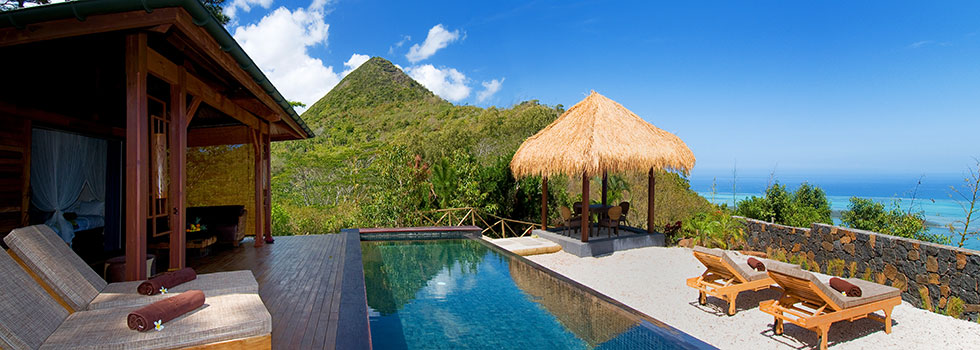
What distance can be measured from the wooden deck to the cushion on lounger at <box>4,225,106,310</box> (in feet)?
3.69

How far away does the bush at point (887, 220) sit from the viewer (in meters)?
7.26

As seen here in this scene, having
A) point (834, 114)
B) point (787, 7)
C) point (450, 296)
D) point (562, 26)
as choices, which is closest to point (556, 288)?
point (450, 296)

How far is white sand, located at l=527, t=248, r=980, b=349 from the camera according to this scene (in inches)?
173

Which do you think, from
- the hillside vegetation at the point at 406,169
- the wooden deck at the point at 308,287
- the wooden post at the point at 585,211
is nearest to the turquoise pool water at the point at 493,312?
the wooden deck at the point at 308,287

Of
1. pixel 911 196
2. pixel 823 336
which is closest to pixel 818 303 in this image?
pixel 823 336

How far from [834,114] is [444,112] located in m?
22.3

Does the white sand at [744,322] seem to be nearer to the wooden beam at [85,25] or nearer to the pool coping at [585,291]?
the pool coping at [585,291]

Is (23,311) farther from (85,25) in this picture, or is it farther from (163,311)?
(85,25)

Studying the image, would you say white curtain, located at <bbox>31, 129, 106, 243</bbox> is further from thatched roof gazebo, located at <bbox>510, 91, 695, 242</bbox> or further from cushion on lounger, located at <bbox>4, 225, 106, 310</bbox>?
thatched roof gazebo, located at <bbox>510, 91, 695, 242</bbox>

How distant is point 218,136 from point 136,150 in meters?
5.12

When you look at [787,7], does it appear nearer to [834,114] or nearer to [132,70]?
[834,114]

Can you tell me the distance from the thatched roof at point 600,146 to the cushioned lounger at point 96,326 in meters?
6.73

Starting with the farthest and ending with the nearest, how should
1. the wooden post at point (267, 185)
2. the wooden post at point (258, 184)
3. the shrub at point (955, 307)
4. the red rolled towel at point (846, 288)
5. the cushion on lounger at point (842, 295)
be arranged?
1. the wooden post at point (267, 185)
2. the wooden post at point (258, 184)
3. the shrub at point (955, 307)
4. the red rolled towel at point (846, 288)
5. the cushion on lounger at point (842, 295)

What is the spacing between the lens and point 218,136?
25.5 ft
